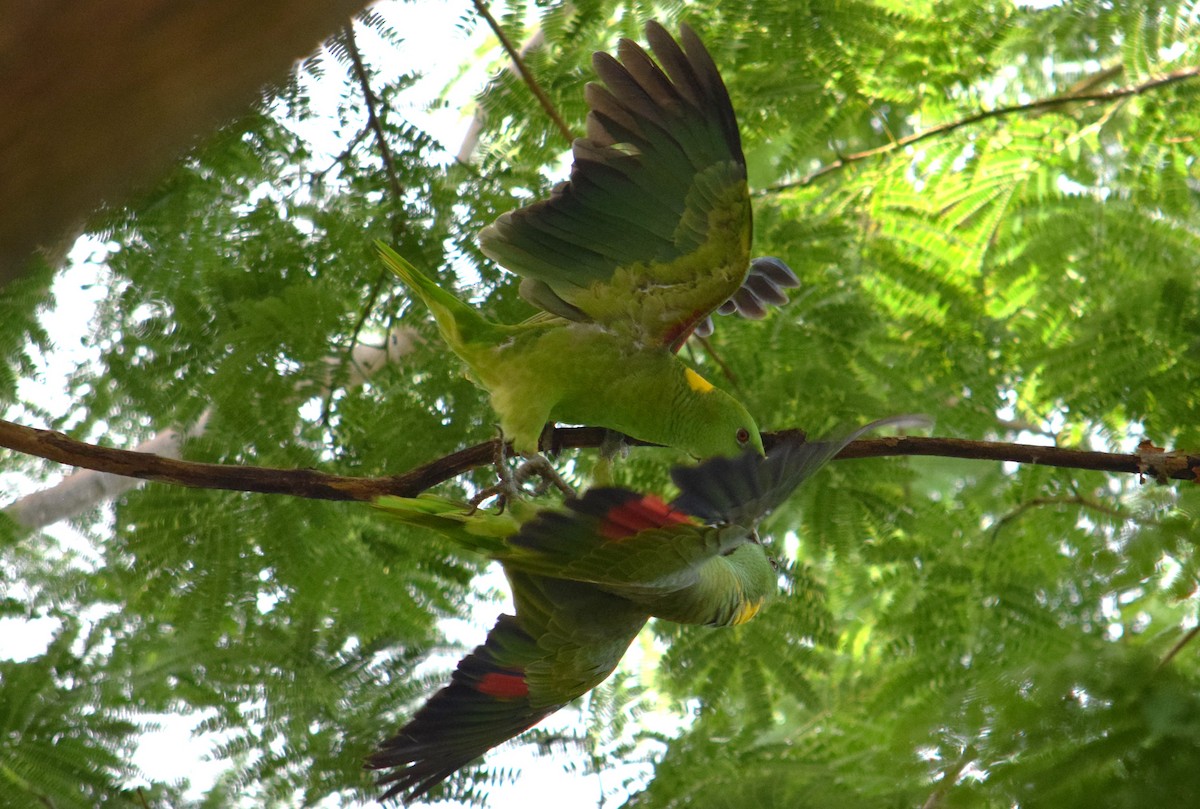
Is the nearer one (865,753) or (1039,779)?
(1039,779)

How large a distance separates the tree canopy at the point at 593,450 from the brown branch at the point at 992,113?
0.07 m

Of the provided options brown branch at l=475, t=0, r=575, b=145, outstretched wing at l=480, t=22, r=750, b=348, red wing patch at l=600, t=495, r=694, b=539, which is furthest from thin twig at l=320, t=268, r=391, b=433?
red wing patch at l=600, t=495, r=694, b=539

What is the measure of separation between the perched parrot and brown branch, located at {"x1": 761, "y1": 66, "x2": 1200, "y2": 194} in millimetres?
2136

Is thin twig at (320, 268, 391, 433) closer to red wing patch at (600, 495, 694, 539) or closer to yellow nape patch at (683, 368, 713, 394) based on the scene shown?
yellow nape patch at (683, 368, 713, 394)

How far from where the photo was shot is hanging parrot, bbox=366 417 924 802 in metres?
2.07

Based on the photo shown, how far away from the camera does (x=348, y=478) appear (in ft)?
7.91

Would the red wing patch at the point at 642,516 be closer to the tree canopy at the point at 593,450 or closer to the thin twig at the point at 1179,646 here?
the tree canopy at the point at 593,450

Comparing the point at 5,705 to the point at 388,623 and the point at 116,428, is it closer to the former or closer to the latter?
the point at 116,428

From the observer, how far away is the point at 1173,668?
9.50 feet

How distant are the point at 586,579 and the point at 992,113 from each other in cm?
362

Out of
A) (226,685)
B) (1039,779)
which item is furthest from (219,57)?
(226,685)

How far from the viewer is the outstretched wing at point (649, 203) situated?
2.62 metres

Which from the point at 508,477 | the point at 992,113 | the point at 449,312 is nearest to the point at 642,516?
the point at 508,477

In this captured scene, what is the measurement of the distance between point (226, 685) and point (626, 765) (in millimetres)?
1695
